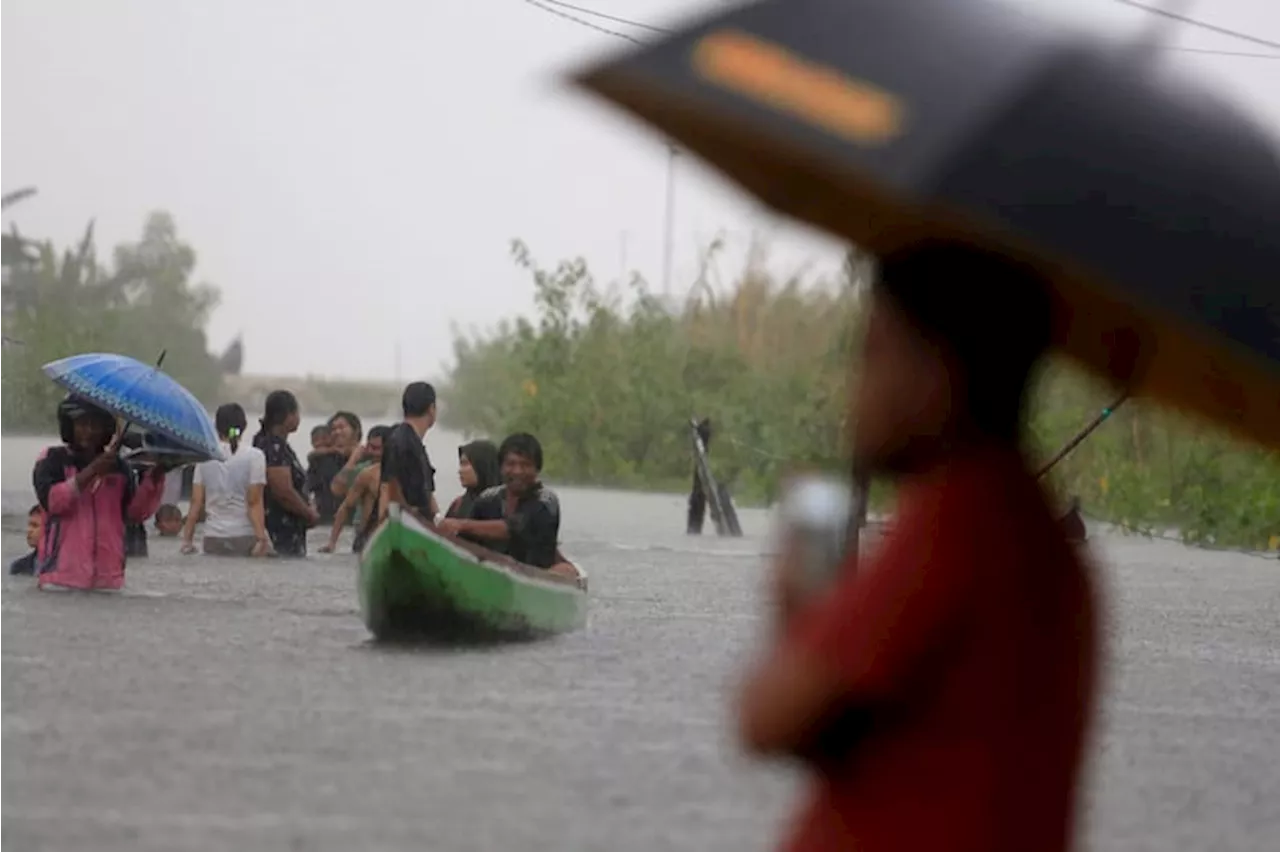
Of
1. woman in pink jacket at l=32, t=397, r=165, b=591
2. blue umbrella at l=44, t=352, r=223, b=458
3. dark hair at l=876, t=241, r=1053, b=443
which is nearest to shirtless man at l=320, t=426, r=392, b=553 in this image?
blue umbrella at l=44, t=352, r=223, b=458

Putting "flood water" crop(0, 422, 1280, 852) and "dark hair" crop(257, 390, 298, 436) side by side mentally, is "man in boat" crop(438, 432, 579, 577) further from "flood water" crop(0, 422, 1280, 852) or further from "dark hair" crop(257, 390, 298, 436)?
"dark hair" crop(257, 390, 298, 436)

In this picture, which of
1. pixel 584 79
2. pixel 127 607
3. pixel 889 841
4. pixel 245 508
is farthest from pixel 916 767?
pixel 245 508

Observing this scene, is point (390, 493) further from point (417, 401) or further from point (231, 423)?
point (231, 423)

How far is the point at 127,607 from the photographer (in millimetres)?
8586

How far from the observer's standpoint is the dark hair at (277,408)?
1073cm

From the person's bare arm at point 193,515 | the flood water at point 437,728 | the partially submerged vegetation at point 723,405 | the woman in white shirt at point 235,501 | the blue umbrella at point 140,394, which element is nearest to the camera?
the flood water at point 437,728

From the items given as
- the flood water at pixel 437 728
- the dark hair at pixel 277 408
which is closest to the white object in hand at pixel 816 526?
the flood water at pixel 437 728

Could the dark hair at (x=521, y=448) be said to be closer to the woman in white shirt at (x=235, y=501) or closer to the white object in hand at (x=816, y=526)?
the woman in white shirt at (x=235, y=501)

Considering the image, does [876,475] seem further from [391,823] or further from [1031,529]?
[391,823]

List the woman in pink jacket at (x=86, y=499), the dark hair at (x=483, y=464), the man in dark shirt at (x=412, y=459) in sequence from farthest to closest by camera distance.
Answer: the woman in pink jacket at (x=86, y=499), the dark hair at (x=483, y=464), the man in dark shirt at (x=412, y=459)

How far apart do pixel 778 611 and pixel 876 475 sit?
15cm

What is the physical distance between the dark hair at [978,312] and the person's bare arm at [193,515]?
31.8ft

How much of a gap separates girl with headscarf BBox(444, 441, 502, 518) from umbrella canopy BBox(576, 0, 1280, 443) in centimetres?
579

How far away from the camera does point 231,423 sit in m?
11.4
